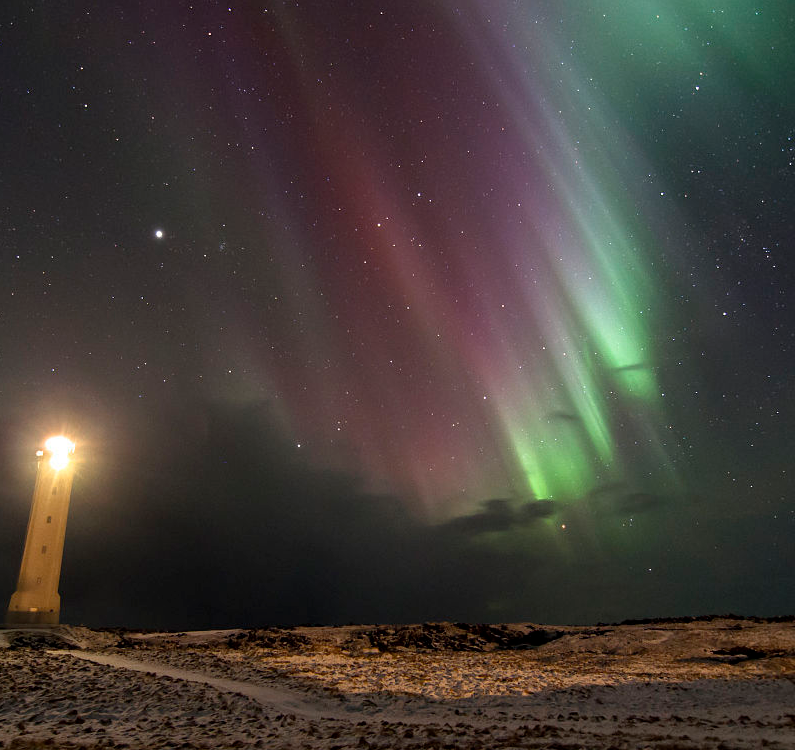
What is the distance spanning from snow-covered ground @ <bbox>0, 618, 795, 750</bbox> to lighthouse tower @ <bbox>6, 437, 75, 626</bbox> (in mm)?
13372

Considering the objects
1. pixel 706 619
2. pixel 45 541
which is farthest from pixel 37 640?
pixel 706 619

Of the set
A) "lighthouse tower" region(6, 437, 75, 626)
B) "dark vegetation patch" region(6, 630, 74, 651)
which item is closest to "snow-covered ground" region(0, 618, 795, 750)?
"dark vegetation patch" region(6, 630, 74, 651)

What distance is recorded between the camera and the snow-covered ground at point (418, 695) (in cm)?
1305

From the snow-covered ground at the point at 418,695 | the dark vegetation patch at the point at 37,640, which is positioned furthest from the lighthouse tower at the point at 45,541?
the snow-covered ground at the point at 418,695

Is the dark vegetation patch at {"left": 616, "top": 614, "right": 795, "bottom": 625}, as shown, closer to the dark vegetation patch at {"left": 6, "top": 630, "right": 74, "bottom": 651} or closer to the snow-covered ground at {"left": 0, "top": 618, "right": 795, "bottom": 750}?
the snow-covered ground at {"left": 0, "top": 618, "right": 795, "bottom": 750}

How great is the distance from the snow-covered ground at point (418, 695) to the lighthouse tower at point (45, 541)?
13.4m

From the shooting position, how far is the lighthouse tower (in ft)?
147

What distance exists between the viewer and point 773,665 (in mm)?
24312

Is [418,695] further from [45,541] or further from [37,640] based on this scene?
[45,541]

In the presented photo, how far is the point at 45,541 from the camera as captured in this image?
48031mm

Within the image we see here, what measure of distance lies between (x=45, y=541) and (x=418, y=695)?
141 feet

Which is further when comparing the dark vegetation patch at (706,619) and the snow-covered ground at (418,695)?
the dark vegetation patch at (706,619)

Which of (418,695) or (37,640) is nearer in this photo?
(418,695)

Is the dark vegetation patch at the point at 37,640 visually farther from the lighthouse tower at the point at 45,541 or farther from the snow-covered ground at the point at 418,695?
the lighthouse tower at the point at 45,541
